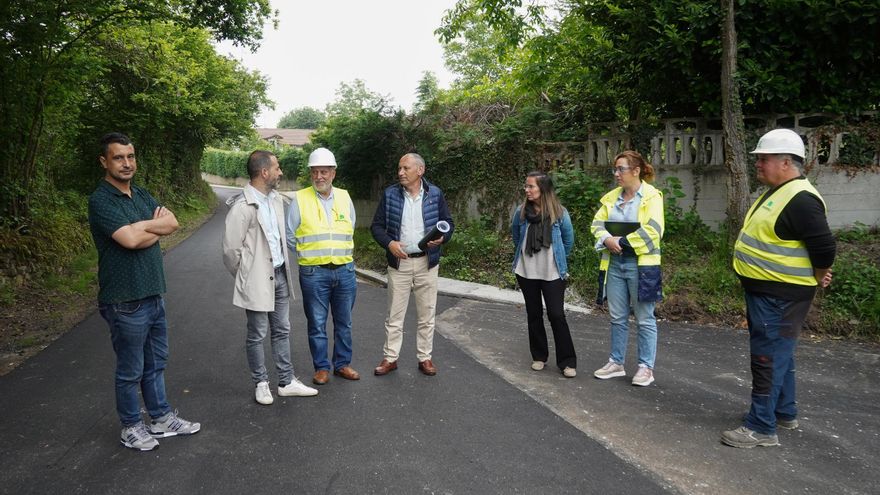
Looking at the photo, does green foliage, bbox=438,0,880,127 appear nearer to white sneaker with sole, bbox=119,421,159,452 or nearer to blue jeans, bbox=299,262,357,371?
blue jeans, bbox=299,262,357,371

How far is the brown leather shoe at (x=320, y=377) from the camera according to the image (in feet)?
16.2

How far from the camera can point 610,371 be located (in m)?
5.15

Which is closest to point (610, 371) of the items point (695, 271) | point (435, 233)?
point (435, 233)

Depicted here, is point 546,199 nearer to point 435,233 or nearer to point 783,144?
point 435,233

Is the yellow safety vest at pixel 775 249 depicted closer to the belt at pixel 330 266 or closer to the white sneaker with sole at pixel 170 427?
the belt at pixel 330 266

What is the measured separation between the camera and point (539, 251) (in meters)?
5.18

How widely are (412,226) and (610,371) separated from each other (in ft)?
7.18

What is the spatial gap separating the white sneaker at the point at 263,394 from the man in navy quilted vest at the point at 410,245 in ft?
3.32

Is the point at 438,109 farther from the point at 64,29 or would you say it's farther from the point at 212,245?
the point at 64,29

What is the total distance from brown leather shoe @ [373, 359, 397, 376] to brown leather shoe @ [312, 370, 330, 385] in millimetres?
446

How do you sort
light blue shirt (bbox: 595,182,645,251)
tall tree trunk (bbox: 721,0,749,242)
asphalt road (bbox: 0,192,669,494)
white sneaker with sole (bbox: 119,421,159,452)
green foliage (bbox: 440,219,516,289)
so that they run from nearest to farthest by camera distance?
1. asphalt road (bbox: 0,192,669,494)
2. white sneaker with sole (bbox: 119,421,159,452)
3. light blue shirt (bbox: 595,182,645,251)
4. tall tree trunk (bbox: 721,0,749,242)
5. green foliage (bbox: 440,219,516,289)

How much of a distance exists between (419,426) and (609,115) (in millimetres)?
9506

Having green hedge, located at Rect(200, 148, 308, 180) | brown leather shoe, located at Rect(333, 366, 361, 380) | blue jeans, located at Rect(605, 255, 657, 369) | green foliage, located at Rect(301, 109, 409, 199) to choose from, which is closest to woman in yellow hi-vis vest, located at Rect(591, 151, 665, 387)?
blue jeans, located at Rect(605, 255, 657, 369)

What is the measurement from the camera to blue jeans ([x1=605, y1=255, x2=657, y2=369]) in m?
4.91
